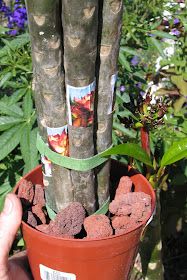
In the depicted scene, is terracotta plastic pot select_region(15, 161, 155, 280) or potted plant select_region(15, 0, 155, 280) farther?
terracotta plastic pot select_region(15, 161, 155, 280)

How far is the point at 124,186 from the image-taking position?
3.14 feet

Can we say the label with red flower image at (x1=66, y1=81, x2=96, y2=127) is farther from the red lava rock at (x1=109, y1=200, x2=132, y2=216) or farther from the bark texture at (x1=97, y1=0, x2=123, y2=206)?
the red lava rock at (x1=109, y1=200, x2=132, y2=216)

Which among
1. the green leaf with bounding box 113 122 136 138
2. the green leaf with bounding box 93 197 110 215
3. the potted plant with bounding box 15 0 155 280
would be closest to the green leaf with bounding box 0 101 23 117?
the green leaf with bounding box 113 122 136 138

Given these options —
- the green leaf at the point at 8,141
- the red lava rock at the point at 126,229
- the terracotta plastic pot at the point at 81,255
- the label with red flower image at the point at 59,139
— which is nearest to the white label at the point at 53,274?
the terracotta plastic pot at the point at 81,255

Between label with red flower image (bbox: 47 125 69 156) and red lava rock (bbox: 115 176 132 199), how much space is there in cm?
17

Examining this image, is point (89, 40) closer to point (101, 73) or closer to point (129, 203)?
point (101, 73)

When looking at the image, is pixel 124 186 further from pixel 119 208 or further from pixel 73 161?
pixel 73 161

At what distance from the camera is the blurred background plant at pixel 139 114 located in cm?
97

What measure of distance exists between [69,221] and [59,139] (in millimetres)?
146

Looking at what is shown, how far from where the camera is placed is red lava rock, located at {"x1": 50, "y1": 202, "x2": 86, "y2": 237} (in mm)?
838

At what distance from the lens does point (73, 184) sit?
0.88 metres

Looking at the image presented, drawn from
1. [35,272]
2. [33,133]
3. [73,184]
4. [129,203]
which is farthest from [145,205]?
[33,133]

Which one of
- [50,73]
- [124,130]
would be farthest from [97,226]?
[124,130]

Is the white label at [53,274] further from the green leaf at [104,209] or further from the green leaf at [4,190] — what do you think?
the green leaf at [4,190]
